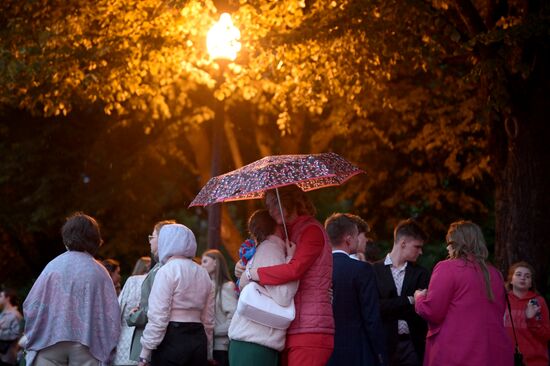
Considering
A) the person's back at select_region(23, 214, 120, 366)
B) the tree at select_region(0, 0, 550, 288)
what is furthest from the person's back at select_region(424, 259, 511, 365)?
the tree at select_region(0, 0, 550, 288)

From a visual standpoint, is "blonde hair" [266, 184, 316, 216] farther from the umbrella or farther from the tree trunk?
the tree trunk

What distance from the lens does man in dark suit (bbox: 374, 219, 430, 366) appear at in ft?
33.1

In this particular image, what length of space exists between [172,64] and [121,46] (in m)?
1.08

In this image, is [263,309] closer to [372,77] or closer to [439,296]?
[439,296]

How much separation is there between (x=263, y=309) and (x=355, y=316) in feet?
4.28

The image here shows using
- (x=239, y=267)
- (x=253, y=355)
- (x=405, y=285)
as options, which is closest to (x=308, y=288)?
(x=253, y=355)

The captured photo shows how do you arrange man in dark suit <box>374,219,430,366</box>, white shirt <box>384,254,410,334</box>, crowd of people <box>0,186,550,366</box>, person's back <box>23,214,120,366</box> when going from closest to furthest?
crowd of people <box>0,186,550,366</box>, person's back <box>23,214,120,366</box>, man in dark suit <box>374,219,430,366</box>, white shirt <box>384,254,410,334</box>

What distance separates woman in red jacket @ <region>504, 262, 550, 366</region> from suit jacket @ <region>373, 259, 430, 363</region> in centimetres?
151

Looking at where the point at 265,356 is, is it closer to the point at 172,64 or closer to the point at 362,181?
the point at 172,64

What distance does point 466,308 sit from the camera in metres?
8.90

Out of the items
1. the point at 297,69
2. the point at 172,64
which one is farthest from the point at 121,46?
the point at 297,69

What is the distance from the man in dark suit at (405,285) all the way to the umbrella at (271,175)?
6.95ft

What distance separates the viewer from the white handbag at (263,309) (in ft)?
25.3

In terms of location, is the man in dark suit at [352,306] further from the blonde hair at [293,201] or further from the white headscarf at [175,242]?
the white headscarf at [175,242]
